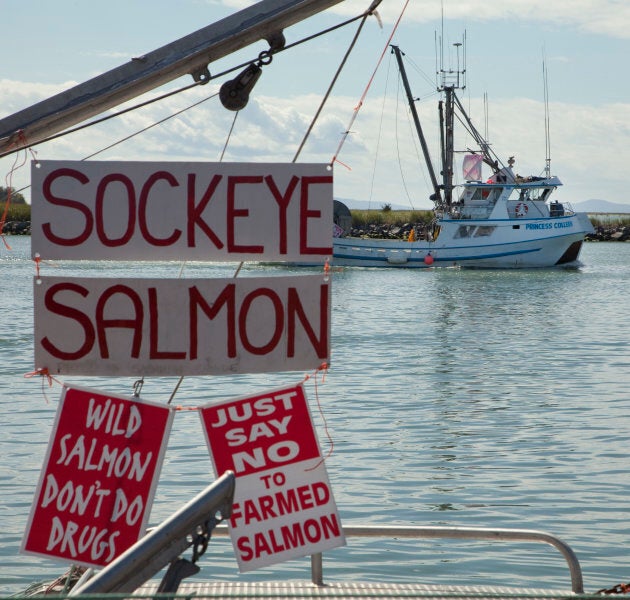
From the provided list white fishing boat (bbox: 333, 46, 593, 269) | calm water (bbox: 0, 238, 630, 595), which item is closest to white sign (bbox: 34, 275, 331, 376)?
calm water (bbox: 0, 238, 630, 595)

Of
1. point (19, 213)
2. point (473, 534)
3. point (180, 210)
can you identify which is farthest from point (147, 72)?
point (19, 213)

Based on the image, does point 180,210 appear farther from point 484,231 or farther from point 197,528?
point 484,231

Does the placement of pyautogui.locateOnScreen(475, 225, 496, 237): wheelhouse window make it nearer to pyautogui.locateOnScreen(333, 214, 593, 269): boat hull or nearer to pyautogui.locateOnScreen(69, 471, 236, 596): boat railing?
pyautogui.locateOnScreen(333, 214, 593, 269): boat hull

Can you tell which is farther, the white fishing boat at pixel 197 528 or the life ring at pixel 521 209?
the life ring at pixel 521 209

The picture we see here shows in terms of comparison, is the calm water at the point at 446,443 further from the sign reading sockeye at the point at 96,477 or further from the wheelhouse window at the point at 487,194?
the wheelhouse window at the point at 487,194

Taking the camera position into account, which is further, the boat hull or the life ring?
the boat hull

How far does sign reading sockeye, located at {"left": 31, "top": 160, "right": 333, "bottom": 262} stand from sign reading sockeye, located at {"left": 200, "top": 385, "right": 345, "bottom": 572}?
606 mm

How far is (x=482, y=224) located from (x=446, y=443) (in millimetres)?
38804

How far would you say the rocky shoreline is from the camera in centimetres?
8756

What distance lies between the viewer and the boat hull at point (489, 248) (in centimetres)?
5203

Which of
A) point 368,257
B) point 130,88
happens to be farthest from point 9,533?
point 368,257

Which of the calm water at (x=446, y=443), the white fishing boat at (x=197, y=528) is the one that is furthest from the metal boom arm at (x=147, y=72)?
the calm water at (x=446, y=443)

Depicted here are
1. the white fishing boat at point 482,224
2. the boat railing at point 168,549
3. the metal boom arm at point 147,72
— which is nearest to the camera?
the boat railing at point 168,549

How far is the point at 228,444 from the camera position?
445cm
